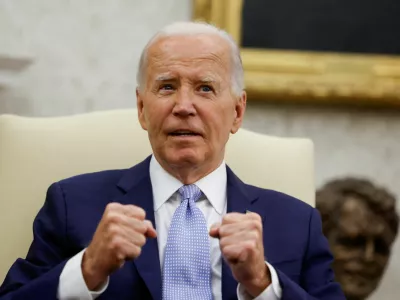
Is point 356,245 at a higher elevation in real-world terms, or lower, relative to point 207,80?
lower

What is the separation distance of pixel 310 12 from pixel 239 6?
246 millimetres

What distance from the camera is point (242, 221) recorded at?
4.51ft

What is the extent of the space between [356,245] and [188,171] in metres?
0.89

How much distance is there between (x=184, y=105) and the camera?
1.56 meters

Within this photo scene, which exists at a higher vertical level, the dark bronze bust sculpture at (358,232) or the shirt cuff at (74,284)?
the shirt cuff at (74,284)

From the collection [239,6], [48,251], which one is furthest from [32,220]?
[239,6]

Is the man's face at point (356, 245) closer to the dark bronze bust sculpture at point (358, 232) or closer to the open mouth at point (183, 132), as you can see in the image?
the dark bronze bust sculpture at point (358, 232)

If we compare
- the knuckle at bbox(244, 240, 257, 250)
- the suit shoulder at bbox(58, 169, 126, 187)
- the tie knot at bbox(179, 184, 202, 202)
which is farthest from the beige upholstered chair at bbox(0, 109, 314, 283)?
the knuckle at bbox(244, 240, 257, 250)

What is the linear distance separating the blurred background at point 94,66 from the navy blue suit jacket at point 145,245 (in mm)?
793

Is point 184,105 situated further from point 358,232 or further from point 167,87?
point 358,232

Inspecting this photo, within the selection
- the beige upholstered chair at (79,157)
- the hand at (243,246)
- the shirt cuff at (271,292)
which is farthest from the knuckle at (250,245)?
the beige upholstered chair at (79,157)

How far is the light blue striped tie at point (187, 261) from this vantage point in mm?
1510

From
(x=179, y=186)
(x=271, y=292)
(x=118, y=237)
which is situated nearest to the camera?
(x=118, y=237)

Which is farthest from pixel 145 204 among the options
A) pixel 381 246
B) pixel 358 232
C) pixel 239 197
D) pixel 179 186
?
pixel 381 246
